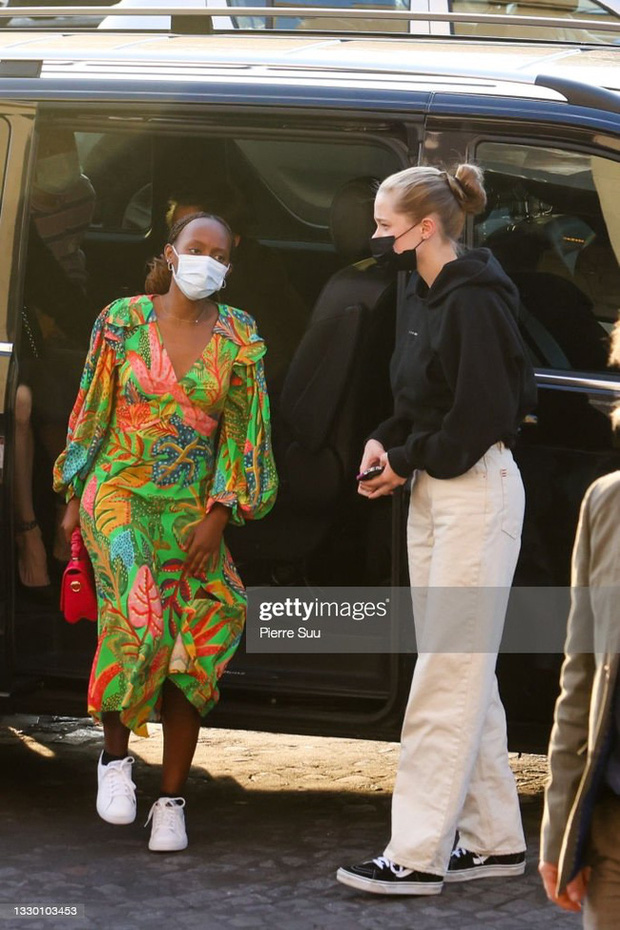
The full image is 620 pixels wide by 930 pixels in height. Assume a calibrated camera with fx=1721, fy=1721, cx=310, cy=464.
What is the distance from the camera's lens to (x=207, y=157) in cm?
620

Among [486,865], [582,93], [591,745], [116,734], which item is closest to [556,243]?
[582,93]

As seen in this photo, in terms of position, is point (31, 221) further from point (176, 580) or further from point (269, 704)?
point (269, 704)

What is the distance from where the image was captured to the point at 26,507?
4859 mm

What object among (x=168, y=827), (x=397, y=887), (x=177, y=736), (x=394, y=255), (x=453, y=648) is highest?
(x=394, y=255)

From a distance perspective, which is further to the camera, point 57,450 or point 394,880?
point 57,450

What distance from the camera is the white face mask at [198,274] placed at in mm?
4547

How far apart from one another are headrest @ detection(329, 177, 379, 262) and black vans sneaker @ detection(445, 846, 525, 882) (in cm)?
175

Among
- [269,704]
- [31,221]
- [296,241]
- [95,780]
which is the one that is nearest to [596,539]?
[269,704]

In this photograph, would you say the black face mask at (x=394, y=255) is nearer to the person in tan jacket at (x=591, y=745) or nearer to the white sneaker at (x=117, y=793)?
the white sneaker at (x=117, y=793)

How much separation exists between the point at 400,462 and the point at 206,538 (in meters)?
0.67

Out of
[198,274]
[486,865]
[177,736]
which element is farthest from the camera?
[177,736]

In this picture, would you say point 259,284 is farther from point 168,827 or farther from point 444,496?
point 168,827

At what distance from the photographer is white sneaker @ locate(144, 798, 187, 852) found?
4.59 m

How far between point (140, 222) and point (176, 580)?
196 cm
